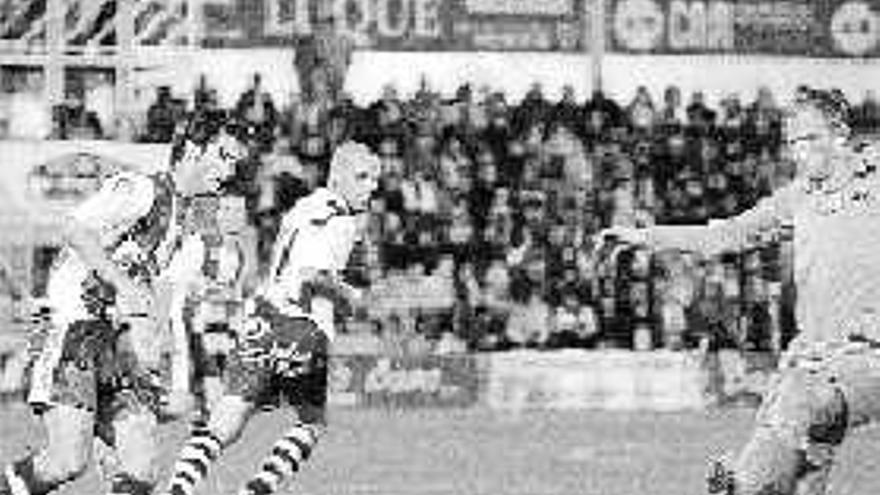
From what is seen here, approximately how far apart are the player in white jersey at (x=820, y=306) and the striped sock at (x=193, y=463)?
1543 mm

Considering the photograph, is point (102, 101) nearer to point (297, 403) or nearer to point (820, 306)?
point (297, 403)

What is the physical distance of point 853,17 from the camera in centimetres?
754

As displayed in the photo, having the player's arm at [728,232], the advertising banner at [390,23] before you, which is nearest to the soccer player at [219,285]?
the advertising banner at [390,23]

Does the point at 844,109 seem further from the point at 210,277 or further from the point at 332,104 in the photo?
the point at 332,104

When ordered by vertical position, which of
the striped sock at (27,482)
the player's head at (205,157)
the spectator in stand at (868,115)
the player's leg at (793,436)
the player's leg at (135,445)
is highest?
the spectator in stand at (868,115)

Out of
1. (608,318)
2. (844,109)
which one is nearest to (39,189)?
(608,318)

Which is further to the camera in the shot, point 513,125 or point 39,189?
point 513,125

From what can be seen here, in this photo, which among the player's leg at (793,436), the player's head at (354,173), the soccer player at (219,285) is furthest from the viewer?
the player's head at (354,173)

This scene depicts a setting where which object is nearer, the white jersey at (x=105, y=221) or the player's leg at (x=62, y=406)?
the player's leg at (x=62, y=406)

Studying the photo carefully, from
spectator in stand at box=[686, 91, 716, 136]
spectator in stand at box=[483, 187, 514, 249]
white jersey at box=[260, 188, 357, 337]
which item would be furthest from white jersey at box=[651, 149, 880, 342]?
spectator in stand at box=[483, 187, 514, 249]

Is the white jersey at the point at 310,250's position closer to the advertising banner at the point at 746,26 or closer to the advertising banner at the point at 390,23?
the advertising banner at the point at 390,23

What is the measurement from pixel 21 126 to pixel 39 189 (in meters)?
0.42

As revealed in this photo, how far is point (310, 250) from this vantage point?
567 cm

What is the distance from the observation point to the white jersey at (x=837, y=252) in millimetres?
4207
